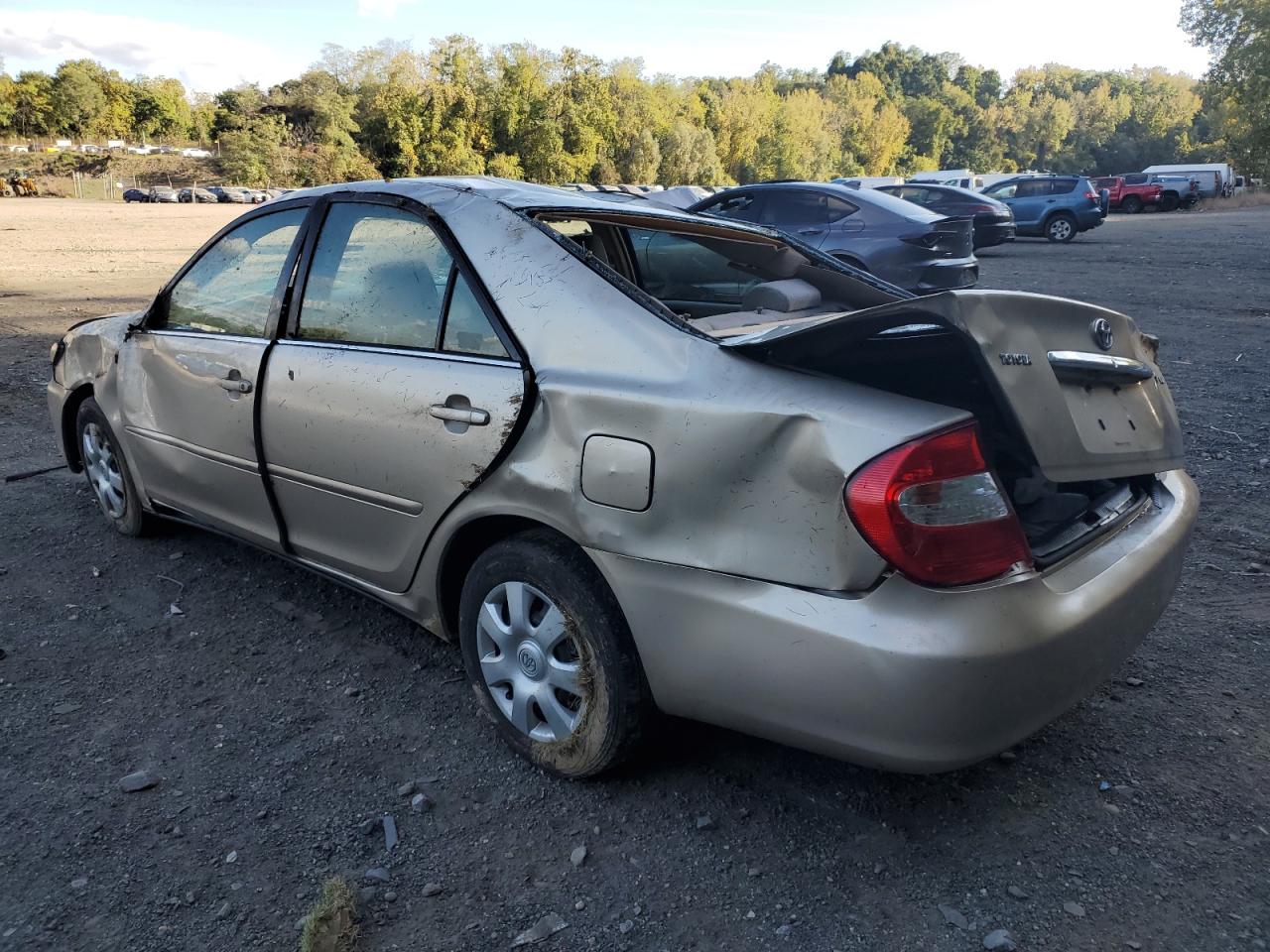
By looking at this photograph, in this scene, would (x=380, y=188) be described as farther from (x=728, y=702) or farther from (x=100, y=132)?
(x=100, y=132)

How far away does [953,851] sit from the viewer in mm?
2289

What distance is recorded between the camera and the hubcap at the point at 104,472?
4.33m

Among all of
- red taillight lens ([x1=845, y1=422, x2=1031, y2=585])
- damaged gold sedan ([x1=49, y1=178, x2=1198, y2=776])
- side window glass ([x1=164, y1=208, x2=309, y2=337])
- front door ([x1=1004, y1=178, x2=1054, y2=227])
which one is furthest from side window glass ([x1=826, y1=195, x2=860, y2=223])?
front door ([x1=1004, y1=178, x2=1054, y2=227])

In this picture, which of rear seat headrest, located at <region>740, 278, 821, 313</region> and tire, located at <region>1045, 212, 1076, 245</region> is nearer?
rear seat headrest, located at <region>740, 278, 821, 313</region>

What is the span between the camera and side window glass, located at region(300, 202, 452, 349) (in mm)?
2830

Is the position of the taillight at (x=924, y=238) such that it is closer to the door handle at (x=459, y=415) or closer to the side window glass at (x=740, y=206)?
the side window glass at (x=740, y=206)

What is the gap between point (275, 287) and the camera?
10.9ft

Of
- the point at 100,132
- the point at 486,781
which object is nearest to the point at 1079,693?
the point at 486,781

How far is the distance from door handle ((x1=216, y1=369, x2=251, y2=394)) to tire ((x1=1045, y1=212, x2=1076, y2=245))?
24.9m

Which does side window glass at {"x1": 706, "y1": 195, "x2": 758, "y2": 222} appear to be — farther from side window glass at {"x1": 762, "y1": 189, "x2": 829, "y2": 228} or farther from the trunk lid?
the trunk lid

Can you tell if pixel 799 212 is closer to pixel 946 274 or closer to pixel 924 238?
pixel 924 238

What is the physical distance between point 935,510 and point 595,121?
8092 centimetres

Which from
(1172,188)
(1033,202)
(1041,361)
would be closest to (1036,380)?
(1041,361)

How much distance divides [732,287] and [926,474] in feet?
6.19
